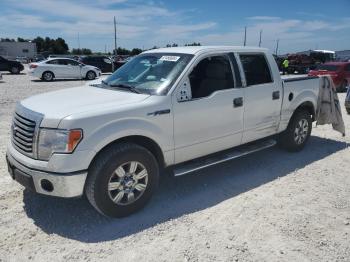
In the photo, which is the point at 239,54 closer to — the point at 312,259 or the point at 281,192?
the point at 281,192

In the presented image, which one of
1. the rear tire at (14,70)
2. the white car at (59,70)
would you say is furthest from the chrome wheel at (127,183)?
the rear tire at (14,70)

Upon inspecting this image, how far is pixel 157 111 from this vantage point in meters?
3.93

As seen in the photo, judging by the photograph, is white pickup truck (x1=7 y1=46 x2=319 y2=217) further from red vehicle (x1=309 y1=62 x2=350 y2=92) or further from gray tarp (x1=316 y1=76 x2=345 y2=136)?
red vehicle (x1=309 y1=62 x2=350 y2=92)

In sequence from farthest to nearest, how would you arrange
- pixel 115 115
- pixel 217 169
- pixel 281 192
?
pixel 217 169, pixel 281 192, pixel 115 115

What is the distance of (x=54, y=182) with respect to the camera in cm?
343

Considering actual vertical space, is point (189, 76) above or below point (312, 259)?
above

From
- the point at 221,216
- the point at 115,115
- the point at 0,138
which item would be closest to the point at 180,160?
the point at 221,216

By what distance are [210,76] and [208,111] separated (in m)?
0.53

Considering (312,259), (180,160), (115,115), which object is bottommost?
(312,259)

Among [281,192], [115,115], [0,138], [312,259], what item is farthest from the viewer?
[0,138]

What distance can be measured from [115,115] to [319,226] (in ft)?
8.25

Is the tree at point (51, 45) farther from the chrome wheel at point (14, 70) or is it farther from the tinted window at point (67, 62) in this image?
the tinted window at point (67, 62)

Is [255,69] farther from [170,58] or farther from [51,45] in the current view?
[51,45]

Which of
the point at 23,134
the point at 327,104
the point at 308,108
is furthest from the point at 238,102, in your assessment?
the point at 327,104
